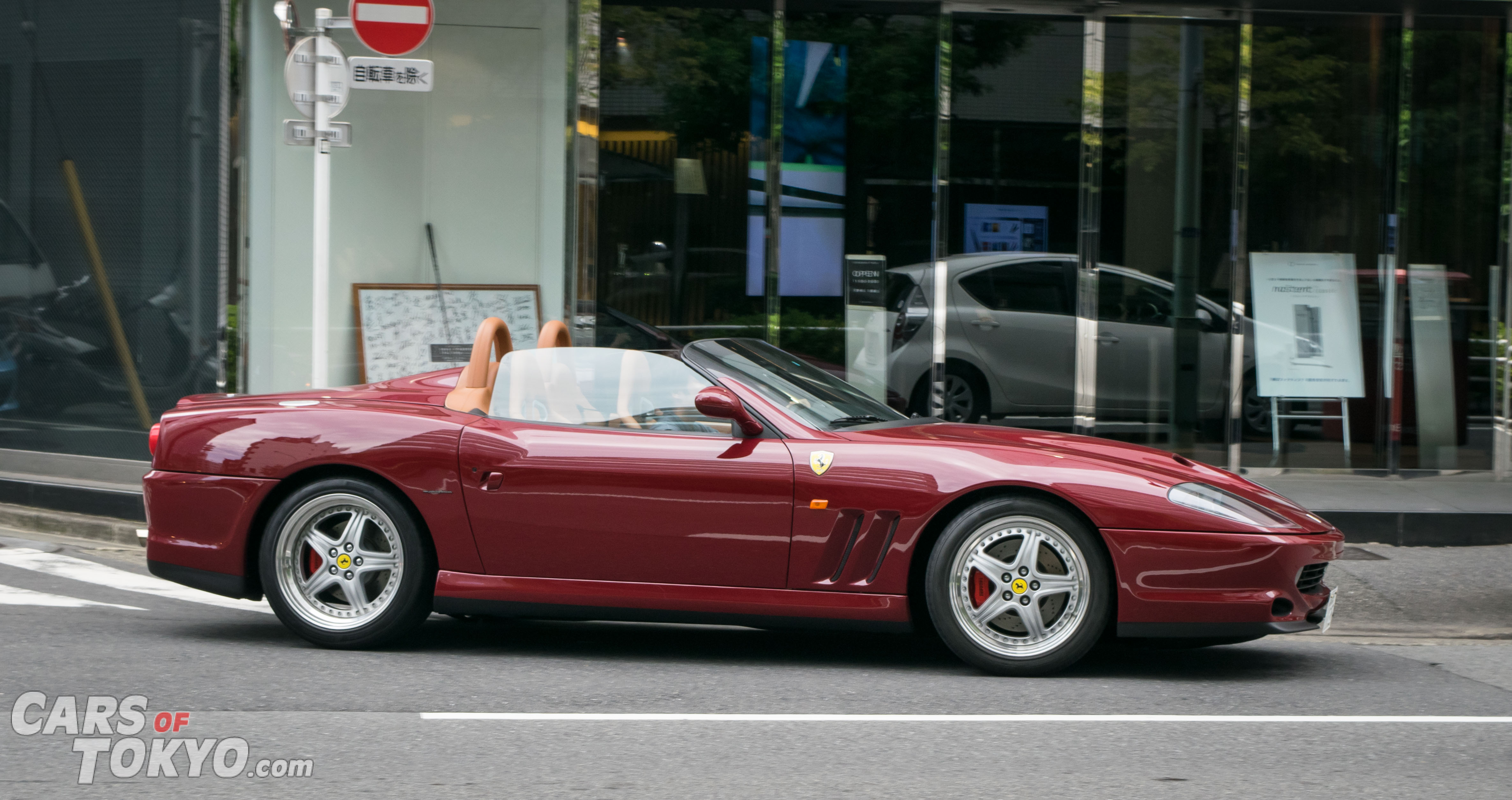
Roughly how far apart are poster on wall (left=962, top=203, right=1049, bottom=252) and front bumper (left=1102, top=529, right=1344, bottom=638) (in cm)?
667

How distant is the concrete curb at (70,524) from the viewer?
8633 millimetres

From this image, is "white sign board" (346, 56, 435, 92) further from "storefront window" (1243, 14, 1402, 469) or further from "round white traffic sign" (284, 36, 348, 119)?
"storefront window" (1243, 14, 1402, 469)

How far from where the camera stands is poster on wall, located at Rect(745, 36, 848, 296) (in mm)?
11430

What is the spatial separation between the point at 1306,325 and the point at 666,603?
8.05 meters

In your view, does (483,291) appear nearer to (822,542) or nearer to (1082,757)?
(822,542)

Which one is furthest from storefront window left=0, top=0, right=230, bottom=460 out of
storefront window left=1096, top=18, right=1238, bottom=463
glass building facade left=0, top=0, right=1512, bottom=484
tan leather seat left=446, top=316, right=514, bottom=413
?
storefront window left=1096, top=18, right=1238, bottom=463

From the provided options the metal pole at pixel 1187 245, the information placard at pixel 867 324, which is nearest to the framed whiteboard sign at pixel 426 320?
the information placard at pixel 867 324

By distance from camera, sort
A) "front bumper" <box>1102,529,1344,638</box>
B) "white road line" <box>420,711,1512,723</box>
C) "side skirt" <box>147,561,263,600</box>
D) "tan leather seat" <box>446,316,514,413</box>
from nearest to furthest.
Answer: "white road line" <box>420,711,1512,723</box> → "front bumper" <box>1102,529,1344,638</box> → "side skirt" <box>147,561,263,600</box> → "tan leather seat" <box>446,316,514,413</box>

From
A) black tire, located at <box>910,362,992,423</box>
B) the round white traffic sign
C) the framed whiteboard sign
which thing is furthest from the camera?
black tire, located at <box>910,362,992,423</box>

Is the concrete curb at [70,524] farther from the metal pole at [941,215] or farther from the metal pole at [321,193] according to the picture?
the metal pole at [941,215]

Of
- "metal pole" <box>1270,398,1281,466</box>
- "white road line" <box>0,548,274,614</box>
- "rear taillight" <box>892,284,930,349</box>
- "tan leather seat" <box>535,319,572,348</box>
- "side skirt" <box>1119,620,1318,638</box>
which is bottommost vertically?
"white road line" <box>0,548,274,614</box>

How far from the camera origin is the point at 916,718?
15.1 feet

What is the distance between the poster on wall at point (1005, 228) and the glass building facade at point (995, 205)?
2cm

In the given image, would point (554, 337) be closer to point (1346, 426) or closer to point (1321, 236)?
point (1321, 236)
